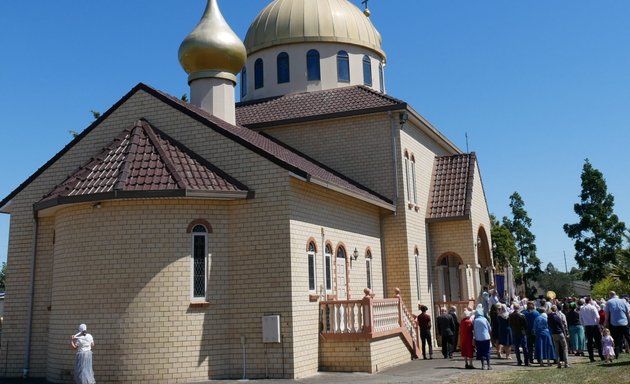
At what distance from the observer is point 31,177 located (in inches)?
656

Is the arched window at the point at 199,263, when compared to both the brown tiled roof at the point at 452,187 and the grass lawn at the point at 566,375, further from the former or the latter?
the brown tiled roof at the point at 452,187

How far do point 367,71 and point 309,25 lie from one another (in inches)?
114

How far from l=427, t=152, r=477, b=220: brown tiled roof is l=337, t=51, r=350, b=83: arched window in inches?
183

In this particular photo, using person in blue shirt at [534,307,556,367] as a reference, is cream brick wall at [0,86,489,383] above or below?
above

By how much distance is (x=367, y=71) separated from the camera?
24391mm

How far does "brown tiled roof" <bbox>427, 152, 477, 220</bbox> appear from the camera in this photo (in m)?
21.1

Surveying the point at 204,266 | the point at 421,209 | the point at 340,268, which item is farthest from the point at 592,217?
the point at 204,266

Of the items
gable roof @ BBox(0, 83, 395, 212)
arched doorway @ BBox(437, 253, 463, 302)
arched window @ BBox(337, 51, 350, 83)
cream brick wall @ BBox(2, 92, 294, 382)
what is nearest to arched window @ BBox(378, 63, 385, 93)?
arched window @ BBox(337, 51, 350, 83)

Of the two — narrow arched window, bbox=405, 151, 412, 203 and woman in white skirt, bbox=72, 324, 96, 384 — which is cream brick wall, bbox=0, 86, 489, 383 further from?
narrow arched window, bbox=405, 151, 412, 203

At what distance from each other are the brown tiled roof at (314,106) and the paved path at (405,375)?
788cm

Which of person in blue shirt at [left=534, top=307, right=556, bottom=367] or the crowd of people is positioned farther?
person in blue shirt at [left=534, top=307, right=556, bottom=367]

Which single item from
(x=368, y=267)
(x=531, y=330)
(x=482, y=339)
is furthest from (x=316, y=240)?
(x=531, y=330)

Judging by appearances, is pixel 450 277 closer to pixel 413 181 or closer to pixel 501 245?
pixel 413 181

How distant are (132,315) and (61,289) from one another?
217cm
